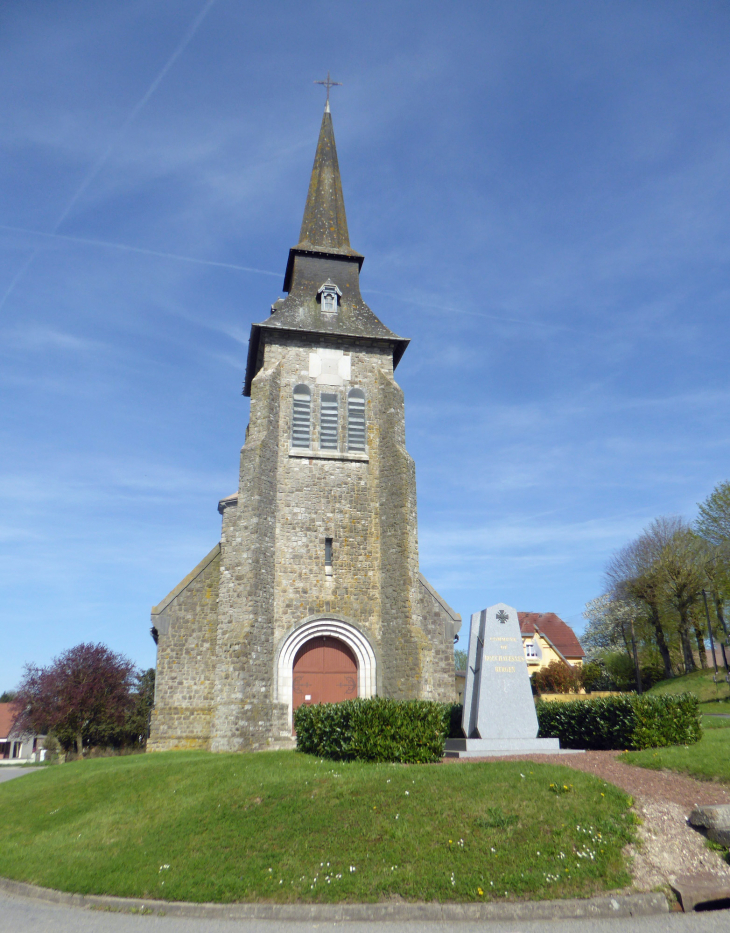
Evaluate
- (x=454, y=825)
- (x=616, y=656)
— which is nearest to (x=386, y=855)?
(x=454, y=825)

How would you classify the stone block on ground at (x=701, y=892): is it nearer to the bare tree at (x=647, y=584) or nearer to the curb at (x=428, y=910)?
the curb at (x=428, y=910)

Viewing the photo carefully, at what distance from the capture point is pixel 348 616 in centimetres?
1992

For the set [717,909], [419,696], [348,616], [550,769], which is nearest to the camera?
[717,909]

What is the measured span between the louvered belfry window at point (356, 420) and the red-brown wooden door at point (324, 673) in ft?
20.6

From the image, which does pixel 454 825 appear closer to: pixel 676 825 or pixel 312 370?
pixel 676 825

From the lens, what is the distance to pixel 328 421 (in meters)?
21.9

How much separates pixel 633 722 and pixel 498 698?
267 centimetres

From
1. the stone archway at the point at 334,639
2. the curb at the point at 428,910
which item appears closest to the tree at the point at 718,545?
the stone archway at the point at 334,639

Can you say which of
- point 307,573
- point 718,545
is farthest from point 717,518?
point 307,573

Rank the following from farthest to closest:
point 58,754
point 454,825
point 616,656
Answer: point 616,656, point 58,754, point 454,825

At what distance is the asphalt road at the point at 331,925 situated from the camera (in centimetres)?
662

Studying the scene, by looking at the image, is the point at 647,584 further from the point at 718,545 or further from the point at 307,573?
the point at 307,573

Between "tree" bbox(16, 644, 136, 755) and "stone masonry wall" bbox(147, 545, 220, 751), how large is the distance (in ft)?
45.1

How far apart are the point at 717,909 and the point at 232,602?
45.6 ft
